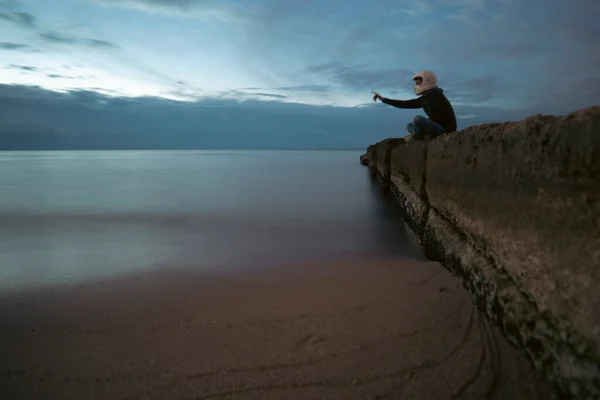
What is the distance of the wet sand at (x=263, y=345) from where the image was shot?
1.36m

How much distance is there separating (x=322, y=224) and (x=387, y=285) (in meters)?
2.68

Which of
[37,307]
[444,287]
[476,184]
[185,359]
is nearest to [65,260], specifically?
[37,307]

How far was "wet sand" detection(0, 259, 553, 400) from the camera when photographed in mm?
1357

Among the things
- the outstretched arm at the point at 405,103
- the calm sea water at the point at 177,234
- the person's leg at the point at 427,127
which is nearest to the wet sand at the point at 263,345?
the calm sea water at the point at 177,234

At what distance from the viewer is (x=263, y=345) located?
64.4 inches

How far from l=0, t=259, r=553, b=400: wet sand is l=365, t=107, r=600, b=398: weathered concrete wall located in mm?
150

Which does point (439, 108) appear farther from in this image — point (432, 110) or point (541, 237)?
point (541, 237)

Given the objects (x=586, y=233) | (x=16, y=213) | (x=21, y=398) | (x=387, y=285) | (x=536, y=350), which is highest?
(x=586, y=233)

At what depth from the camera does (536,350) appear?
1.27m

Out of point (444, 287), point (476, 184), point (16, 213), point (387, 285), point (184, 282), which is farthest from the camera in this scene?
point (16, 213)

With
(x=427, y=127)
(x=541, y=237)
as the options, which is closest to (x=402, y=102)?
(x=427, y=127)

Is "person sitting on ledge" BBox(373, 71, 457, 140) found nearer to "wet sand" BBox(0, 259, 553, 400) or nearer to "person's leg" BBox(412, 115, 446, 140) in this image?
"person's leg" BBox(412, 115, 446, 140)

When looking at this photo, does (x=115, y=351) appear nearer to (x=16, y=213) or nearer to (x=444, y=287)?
(x=444, y=287)

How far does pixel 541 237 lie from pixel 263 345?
49.0 inches
